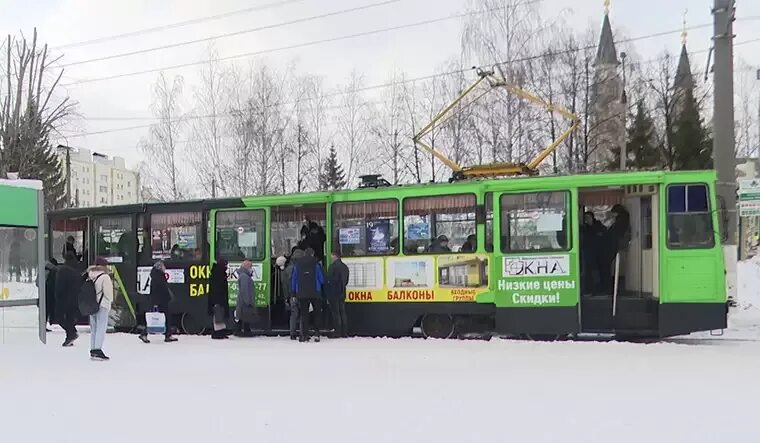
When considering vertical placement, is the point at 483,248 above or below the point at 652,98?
below

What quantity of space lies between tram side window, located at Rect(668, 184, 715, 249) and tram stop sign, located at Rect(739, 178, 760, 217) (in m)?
2.22

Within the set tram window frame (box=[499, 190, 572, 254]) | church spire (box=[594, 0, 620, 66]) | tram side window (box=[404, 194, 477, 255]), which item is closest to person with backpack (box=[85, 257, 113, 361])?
tram side window (box=[404, 194, 477, 255])

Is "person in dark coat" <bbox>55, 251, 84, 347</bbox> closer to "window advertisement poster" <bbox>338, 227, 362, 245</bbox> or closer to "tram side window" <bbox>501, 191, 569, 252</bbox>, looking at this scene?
"window advertisement poster" <bbox>338, 227, 362, 245</bbox>

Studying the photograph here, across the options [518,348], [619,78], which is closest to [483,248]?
[518,348]

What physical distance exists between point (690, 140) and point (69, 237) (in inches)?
1100

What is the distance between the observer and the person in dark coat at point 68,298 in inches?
507

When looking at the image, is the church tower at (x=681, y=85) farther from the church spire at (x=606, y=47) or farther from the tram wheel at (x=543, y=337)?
the tram wheel at (x=543, y=337)

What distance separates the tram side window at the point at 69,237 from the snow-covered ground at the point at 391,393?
15.4 feet

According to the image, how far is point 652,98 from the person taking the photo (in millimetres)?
32750

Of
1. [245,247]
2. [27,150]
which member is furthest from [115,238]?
[27,150]

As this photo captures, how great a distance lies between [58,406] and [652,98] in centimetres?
3063

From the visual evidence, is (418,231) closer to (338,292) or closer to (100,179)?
(338,292)

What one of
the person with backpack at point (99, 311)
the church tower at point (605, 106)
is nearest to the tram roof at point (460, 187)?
the person with backpack at point (99, 311)

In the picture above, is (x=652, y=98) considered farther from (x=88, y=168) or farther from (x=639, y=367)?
(x=88, y=168)
